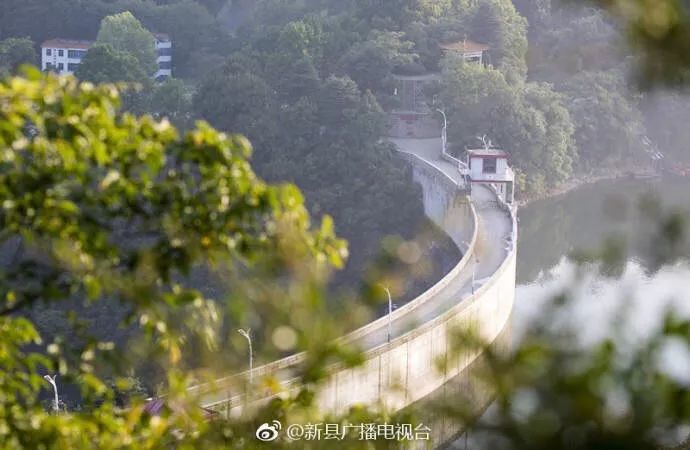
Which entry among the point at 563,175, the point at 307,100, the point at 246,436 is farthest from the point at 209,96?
the point at 246,436

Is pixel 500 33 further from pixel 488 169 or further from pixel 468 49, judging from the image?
pixel 488 169

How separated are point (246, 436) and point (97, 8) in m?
33.8

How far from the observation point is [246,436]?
135 inches

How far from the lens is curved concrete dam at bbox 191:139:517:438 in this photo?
13.9 metres

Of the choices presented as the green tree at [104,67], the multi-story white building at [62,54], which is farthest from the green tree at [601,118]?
the multi-story white building at [62,54]

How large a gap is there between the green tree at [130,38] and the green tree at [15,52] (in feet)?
6.36

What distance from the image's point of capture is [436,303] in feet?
59.3

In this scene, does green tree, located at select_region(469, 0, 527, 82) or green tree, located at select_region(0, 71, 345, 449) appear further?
green tree, located at select_region(469, 0, 527, 82)

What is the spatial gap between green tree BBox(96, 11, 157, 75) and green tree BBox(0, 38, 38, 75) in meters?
1.94

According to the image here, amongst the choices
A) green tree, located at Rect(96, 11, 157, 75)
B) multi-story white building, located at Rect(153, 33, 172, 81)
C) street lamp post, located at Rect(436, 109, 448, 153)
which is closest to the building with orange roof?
street lamp post, located at Rect(436, 109, 448, 153)

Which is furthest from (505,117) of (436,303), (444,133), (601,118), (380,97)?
(436,303)

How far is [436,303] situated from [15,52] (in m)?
16.3

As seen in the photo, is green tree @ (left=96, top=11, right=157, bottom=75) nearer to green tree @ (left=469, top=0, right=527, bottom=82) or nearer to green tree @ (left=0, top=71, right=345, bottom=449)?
green tree @ (left=469, top=0, right=527, bottom=82)

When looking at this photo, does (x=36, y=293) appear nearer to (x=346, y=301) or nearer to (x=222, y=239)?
(x=222, y=239)
